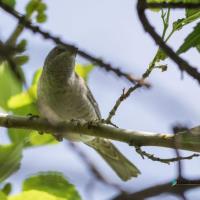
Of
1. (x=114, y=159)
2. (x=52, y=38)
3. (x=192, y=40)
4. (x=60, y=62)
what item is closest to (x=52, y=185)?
(x=192, y=40)

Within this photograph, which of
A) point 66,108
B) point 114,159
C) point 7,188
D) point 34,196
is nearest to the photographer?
point 34,196

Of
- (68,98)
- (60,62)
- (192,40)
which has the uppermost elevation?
(60,62)

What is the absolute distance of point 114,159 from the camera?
5.36m

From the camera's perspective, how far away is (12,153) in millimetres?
2135

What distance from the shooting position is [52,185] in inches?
82.0

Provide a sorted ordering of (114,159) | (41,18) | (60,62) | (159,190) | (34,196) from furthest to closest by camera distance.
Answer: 1. (114,159)
2. (60,62)
3. (41,18)
4. (34,196)
5. (159,190)

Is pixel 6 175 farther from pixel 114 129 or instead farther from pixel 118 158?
pixel 118 158

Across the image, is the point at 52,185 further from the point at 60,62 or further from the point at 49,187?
the point at 60,62

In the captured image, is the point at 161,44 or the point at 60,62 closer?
the point at 161,44

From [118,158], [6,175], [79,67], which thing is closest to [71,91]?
[118,158]

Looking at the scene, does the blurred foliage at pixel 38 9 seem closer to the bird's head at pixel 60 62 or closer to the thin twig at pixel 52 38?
the thin twig at pixel 52 38

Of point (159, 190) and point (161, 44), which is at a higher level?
point (161, 44)

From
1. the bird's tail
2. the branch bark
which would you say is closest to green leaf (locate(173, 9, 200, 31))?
the branch bark

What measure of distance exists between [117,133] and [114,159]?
2.99 metres
